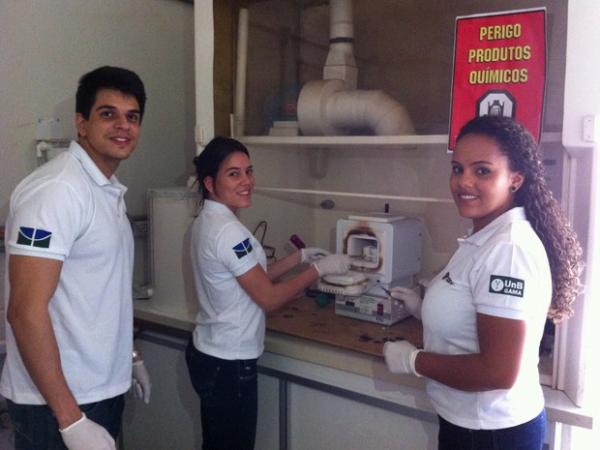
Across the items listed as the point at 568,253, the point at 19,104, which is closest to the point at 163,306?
the point at 19,104

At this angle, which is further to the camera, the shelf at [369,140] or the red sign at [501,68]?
the shelf at [369,140]

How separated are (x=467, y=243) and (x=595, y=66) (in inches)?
19.2

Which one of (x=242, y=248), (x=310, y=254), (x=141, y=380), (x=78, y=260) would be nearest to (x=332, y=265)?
(x=310, y=254)

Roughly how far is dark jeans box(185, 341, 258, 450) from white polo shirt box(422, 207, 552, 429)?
572 millimetres

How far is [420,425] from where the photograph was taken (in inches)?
59.2

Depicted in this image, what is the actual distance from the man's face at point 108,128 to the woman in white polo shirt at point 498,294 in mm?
760

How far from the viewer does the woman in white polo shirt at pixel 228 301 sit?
1528 millimetres

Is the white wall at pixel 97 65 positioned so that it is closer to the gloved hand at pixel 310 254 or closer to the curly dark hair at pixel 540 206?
the gloved hand at pixel 310 254

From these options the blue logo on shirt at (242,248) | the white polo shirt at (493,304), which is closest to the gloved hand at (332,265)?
the blue logo on shirt at (242,248)

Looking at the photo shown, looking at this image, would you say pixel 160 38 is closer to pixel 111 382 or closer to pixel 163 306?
pixel 163 306

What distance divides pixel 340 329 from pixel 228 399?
0.42 m

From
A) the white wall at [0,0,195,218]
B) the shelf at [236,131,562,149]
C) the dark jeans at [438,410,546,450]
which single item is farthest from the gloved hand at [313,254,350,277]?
the white wall at [0,0,195,218]

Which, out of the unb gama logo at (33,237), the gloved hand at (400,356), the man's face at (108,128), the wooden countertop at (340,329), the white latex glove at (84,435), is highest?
the man's face at (108,128)

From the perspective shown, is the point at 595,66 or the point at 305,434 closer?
the point at 595,66
